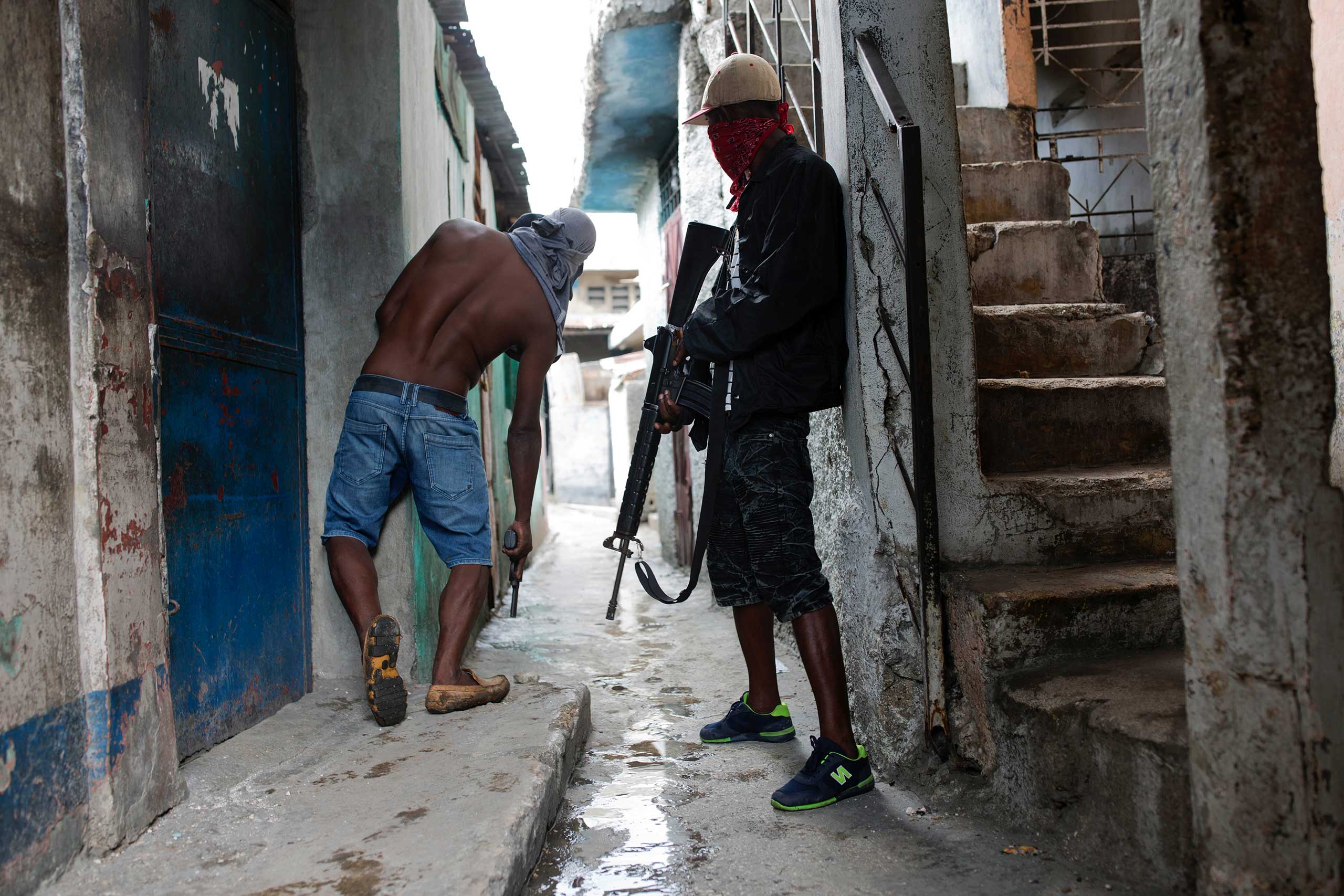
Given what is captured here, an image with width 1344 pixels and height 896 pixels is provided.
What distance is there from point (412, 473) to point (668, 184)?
509cm

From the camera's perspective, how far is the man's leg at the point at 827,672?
234 centimetres

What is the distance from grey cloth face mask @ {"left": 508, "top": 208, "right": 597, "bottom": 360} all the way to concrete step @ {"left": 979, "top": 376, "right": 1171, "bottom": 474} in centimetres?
141

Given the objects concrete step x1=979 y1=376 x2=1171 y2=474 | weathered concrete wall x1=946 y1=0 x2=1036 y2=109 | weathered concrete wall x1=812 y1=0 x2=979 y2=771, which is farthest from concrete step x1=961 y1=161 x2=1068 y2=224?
weathered concrete wall x1=812 y1=0 x2=979 y2=771

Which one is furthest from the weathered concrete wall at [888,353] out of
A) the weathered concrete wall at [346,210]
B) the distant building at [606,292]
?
the distant building at [606,292]

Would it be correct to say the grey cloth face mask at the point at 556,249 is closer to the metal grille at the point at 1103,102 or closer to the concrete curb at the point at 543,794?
the concrete curb at the point at 543,794

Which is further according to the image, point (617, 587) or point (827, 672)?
point (617, 587)

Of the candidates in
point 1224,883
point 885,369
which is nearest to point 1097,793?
point 1224,883

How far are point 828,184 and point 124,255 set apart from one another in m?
1.67

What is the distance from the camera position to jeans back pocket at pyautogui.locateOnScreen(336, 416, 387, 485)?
8.86 feet

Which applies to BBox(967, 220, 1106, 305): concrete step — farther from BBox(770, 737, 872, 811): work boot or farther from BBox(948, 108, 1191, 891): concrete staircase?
BBox(770, 737, 872, 811): work boot

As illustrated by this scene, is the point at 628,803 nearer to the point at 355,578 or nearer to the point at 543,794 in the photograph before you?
the point at 543,794

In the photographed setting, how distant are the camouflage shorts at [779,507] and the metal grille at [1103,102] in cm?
439

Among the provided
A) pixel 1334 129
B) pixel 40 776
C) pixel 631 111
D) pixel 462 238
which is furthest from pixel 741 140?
pixel 631 111

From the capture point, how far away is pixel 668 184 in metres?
7.30
